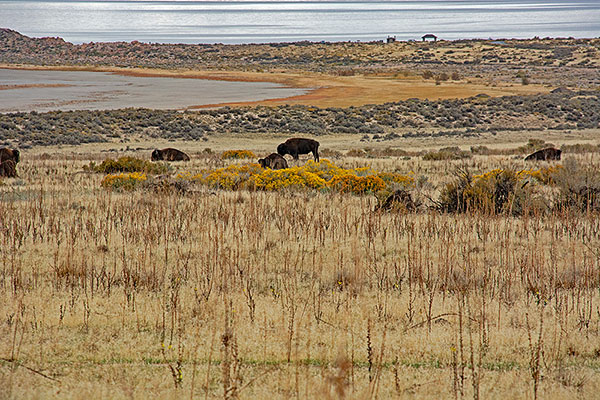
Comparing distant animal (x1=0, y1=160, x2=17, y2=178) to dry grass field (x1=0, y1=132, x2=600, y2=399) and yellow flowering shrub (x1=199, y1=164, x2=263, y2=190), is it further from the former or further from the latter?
dry grass field (x1=0, y1=132, x2=600, y2=399)

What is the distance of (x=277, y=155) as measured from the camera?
63.3 feet

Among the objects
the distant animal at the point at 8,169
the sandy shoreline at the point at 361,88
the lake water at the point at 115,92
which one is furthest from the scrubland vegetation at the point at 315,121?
the distant animal at the point at 8,169

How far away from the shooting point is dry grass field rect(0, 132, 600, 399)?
502 centimetres

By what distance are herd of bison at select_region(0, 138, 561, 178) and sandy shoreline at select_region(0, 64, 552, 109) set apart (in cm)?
2825

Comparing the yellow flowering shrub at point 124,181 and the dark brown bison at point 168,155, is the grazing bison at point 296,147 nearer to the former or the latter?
the dark brown bison at point 168,155

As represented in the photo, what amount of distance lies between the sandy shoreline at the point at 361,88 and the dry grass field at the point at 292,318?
43411 mm

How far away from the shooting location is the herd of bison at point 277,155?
17444 mm

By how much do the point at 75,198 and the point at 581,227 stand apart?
33.2 feet

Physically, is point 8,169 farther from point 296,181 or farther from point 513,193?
point 513,193

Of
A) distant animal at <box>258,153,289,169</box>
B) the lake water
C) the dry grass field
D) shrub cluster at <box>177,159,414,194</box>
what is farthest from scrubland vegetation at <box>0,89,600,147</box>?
the dry grass field

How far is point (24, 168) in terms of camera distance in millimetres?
19203

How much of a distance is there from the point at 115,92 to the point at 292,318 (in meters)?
61.7

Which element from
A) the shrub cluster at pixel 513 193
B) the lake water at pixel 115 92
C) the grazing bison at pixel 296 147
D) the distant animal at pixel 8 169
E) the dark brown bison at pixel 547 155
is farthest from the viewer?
the lake water at pixel 115 92

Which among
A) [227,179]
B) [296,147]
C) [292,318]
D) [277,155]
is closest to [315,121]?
[296,147]
